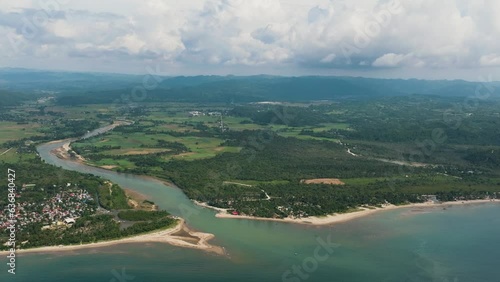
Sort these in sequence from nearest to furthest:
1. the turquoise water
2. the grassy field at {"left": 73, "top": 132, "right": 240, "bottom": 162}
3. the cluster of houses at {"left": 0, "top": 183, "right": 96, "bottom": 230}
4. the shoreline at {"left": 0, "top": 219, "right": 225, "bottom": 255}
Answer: the turquoise water < the shoreline at {"left": 0, "top": 219, "right": 225, "bottom": 255} < the cluster of houses at {"left": 0, "top": 183, "right": 96, "bottom": 230} < the grassy field at {"left": 73, "top": 132, "right": 240, "bottom": 162}

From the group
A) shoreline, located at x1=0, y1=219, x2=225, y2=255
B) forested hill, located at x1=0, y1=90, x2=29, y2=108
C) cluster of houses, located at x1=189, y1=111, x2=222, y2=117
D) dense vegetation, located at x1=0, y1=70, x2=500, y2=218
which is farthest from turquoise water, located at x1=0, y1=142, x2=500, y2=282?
forested hill, located at x1=0, y1=90, x2=29, y2=108

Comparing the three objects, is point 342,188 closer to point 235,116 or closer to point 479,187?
point 479,187

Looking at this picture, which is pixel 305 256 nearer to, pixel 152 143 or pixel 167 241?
pixel 167 241

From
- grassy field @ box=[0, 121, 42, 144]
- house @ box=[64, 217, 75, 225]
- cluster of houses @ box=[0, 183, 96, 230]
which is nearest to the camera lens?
cluster of houses @ box=[0, 183, 96, 230]

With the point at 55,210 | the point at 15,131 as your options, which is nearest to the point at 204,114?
the point at 15,131

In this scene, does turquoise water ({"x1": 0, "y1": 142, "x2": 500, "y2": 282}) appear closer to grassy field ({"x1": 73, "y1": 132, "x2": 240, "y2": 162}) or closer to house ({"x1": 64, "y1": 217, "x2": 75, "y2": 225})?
house ({"x1": 64, "y1": 217, "x2": 75, "y2": 225})

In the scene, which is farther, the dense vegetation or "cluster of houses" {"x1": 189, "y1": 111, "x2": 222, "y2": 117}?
"cluster of houses" {"x1": 189, "y1": 111, "x2": 222, "y2": 117}
